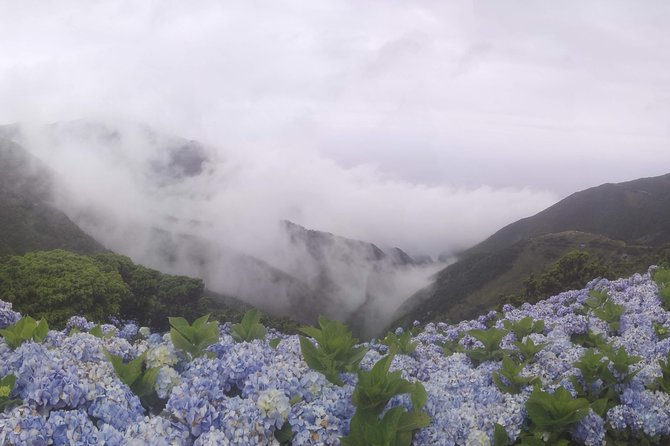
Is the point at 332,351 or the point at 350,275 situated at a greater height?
the point at 332,351

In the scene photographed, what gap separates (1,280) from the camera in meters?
25.2

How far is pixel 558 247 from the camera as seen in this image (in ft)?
262

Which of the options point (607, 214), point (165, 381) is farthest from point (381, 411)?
point (607, 214)

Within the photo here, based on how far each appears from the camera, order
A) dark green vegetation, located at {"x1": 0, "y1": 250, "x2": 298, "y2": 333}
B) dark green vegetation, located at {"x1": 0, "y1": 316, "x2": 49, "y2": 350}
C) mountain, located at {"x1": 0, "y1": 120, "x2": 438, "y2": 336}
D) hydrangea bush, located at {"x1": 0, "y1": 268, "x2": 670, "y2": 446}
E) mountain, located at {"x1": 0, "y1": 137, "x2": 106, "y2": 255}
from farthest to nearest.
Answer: mountain, located at {"x1": 0, "y1": 120, "x2": 438, "y2": 336} < mountain, located at {"x1": 0, "y1": 137, "x2": 106, "y2": 255} < dark green vegetation, located at {"x1": 0, "y1": 250, "x2": 298, "y2": 333} < dark green vegetation, located at {"x1": 0, "y1": 316, "x2": 49, "y2": 350} < hydrangea bush, located at {"x1": 0, "y1": 268, "x2": 670, "y2": 446}

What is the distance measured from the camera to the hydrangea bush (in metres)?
3.54

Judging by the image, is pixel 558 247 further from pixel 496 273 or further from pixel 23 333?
pixel 23 333

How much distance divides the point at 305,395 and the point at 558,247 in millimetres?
81876

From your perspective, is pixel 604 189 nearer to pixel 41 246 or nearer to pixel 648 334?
pixel 41 246

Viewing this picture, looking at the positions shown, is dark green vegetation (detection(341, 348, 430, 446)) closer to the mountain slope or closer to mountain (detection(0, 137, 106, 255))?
mountain (detection(0, 137, 106, 255))

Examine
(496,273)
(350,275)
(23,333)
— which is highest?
(23,333)

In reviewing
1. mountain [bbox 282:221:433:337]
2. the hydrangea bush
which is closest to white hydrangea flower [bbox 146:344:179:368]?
the hydrangea bush

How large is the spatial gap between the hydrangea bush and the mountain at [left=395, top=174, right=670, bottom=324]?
14.1 meters

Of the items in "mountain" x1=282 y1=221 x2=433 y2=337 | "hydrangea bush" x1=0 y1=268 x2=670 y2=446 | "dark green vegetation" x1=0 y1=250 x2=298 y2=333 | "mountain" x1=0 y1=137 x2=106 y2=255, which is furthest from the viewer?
"mountain" x1=282 y1=221 x2=433 y2=337

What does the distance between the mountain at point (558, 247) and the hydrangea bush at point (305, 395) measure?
14101 millimetres
